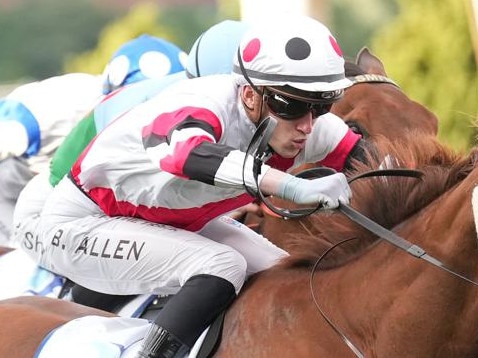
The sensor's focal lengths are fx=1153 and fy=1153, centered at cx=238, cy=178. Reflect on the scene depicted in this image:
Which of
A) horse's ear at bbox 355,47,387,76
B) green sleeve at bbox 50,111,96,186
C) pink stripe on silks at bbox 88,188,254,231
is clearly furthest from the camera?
horse's ear at bbox 355,47,387,76

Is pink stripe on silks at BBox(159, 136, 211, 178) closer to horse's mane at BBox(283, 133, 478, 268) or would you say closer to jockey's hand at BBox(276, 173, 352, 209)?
jockey's hand at BBox(276, 173, 352, 209)

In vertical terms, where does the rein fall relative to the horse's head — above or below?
above

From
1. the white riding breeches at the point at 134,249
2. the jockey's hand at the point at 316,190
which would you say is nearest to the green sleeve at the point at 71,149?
the white riding breeches at the point at 134,249

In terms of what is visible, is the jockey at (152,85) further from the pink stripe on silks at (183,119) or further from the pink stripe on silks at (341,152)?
the pink stripe on silks at (183,119)

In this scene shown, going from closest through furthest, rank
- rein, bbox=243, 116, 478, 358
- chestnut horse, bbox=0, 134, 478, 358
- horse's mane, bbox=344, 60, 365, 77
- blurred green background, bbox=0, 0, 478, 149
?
chestnut horse, bbox=0, 134, 478, 358, rein, bbox=243, 116, 478, 358, horse's mane, bbox=344, 60, 365, 77, blurred green background, bbox=0, 0, 478, 149

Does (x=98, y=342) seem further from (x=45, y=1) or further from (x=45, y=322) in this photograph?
(x=45, y=1)

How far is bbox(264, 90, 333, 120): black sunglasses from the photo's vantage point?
3260 millimetres

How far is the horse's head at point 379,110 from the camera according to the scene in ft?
16.5

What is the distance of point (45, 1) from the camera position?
48.1ft

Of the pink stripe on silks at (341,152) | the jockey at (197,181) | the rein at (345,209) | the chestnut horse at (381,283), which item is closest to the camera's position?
the chestnut horse at (381,283)

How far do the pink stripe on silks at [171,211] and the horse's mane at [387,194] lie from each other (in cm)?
29

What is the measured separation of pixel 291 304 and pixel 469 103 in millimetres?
4797

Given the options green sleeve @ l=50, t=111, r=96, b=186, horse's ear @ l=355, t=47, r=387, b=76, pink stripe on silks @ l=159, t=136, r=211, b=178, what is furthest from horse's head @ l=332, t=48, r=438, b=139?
pink stripe on silks @ l=159, t=136, r=211, b=178

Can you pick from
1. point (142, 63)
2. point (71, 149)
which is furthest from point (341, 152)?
point (142, 63)
